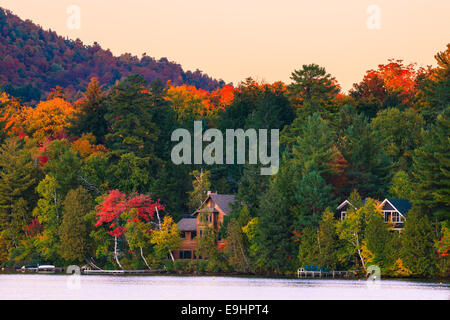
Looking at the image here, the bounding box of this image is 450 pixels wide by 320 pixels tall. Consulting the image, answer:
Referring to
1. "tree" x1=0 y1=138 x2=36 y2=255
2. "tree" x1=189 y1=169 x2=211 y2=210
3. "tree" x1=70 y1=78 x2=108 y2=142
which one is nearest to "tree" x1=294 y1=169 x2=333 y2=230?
"tree" x1=189 y1=169 x2=211 y2=210

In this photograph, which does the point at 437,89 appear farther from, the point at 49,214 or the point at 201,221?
the point at 49,214

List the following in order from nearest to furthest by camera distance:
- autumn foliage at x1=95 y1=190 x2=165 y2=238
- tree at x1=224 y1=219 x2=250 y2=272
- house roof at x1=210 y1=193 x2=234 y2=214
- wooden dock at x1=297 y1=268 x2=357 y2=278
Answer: wooden dock at x1=297 y1=268 x2=357 y2=278
tree at x1=224 y1=219 x2=250 y2=272
autumn foliage at x1=95 y1=190 x2=165 y2=238
house roof at x1=210 y1=193 x2=234 y2=214

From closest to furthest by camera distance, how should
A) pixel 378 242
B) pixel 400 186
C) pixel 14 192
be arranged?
pixel 378 242 → pixel 400 186 → pixel 14 192

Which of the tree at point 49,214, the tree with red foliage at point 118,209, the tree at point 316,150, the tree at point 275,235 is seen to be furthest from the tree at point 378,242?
the tree at point 49,214

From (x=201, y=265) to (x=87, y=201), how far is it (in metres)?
14.9

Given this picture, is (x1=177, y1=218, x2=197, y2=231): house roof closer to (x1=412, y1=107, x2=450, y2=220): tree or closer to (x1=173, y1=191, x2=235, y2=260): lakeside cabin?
(x1=173, y1=191, x2=235, y2=260): lakeside cabin

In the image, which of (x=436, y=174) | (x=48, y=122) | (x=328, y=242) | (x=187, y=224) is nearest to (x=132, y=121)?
(x=48, y=122)

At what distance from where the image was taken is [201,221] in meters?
104

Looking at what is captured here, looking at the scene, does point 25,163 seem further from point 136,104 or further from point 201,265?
point 201,265

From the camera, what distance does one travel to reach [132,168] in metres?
112

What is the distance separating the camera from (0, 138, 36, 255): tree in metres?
106

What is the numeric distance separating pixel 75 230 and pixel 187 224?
1391 centimetres

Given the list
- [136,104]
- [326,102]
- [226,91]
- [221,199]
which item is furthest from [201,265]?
[226,91]

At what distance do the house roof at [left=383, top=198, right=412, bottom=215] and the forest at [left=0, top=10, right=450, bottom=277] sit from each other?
234 centimetres
